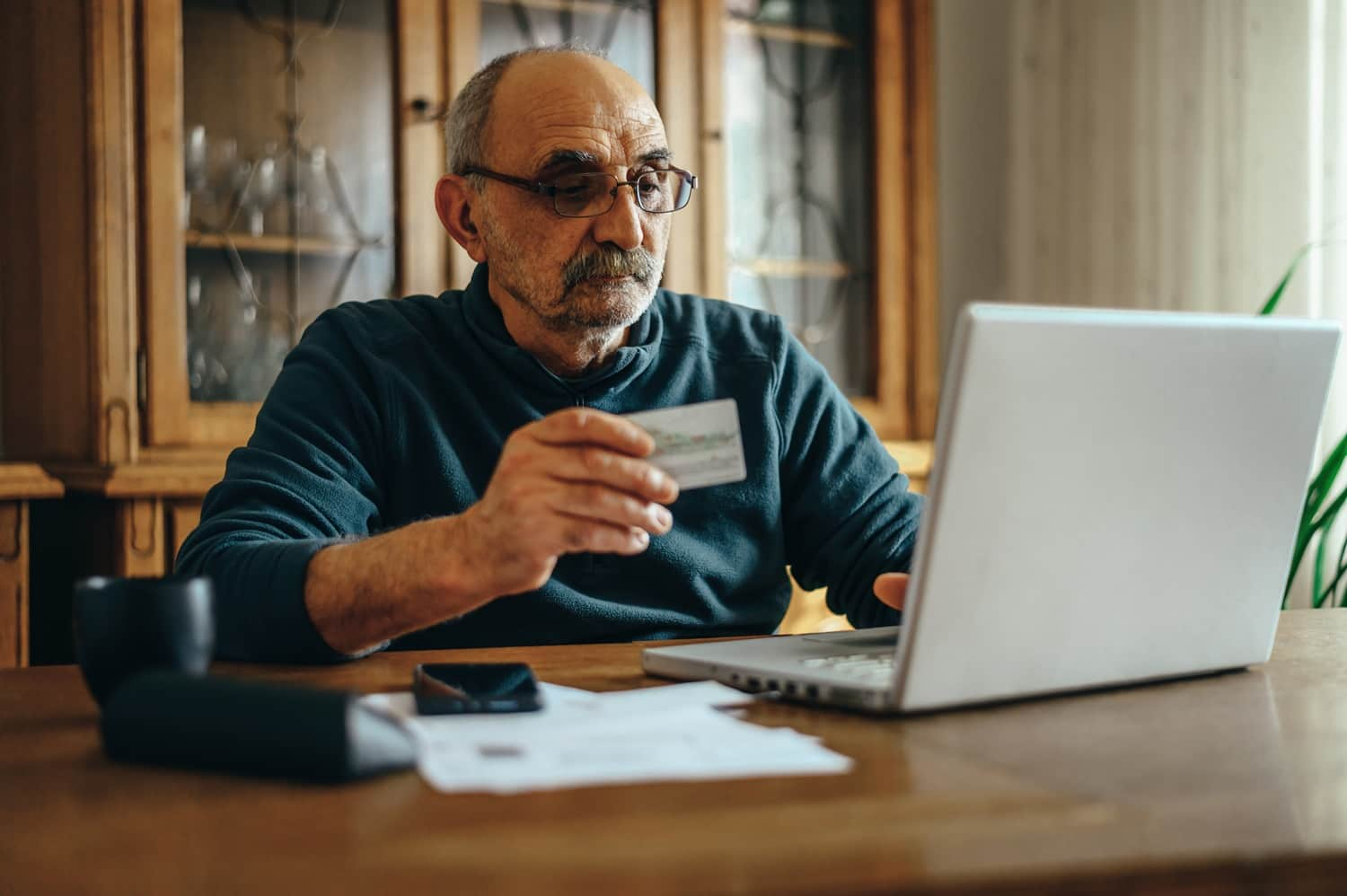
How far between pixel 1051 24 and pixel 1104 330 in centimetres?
256

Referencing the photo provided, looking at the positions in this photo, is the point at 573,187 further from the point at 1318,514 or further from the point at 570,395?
the point at 1318,514

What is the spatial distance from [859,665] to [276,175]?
73.8 inches

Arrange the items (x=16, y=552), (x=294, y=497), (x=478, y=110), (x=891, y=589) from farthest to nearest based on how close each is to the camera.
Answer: (x=16, y=552) → (x=478, y=110) → (x=294, y=497) → (x=891, y=589)

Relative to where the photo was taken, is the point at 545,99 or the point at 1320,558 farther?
the point at 1320,558

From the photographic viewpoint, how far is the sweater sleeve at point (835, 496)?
1569mm

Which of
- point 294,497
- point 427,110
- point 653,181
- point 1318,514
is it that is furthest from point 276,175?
point 1318,514

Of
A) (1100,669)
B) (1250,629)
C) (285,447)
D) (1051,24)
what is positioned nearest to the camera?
(1100,669)

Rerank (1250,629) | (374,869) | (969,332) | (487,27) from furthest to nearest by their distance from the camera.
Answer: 1. (487,27)
2. (1250,629)
3. (969,332)
4. (374,869)

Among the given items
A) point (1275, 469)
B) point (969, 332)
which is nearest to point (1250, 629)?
point (1275, 469)

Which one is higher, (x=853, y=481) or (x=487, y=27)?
(x=487, y=27)

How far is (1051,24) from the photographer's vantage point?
3.09 m

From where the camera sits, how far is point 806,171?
2961 millimetres

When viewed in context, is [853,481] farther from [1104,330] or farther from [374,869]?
[374,869]

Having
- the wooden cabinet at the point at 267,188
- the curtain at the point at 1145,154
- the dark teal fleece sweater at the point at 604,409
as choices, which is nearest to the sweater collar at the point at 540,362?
the dark teal fleece sweater at the point at 604,409
